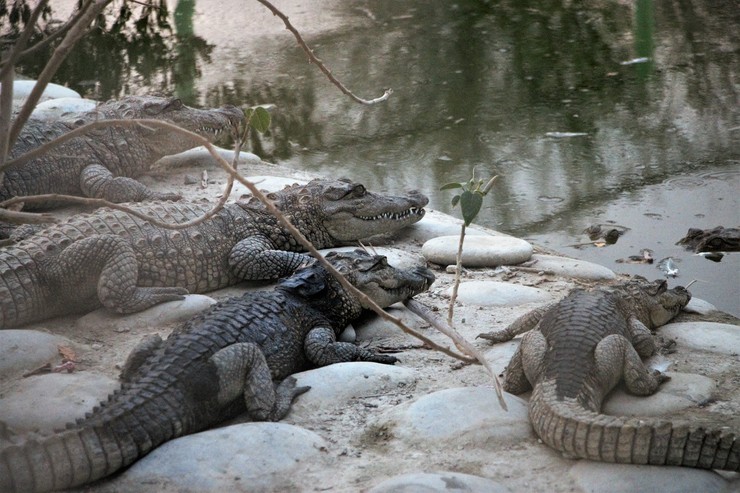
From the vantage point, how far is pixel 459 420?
3.67 m

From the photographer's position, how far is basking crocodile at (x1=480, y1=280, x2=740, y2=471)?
3.28 m

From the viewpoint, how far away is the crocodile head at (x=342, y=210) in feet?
20.4

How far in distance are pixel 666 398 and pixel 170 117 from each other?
16.2 ft

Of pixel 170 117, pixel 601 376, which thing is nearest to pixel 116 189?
pixel 170 117

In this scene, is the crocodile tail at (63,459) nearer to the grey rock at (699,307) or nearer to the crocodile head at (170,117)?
the grey rock at (699,307)

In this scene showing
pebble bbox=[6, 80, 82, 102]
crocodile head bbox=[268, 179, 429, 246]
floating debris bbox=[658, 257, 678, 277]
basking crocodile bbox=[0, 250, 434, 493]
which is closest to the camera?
basking crocodile bbox=[0, 250, 434, 493]

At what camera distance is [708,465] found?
3.26 m

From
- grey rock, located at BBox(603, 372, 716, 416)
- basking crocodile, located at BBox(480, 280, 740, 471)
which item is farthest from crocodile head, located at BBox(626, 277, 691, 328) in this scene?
grey rock, located at BBox(603, 372, 716, 416)

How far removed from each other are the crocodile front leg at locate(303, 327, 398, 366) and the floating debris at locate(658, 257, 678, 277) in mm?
2315

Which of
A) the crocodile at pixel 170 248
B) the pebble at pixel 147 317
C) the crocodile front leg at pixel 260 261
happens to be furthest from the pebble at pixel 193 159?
the pebble at pixel 147 317

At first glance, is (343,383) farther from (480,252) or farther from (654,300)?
(480,252)

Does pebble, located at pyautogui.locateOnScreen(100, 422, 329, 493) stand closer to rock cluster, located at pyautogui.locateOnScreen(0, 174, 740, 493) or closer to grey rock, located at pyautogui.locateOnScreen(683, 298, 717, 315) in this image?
rock cluster, located at pyautogui.locateOnScreen(0, 174, 740, 493)

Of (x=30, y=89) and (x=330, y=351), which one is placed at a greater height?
(x=30, y=89)

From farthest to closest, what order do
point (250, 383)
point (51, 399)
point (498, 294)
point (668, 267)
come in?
point (668, 267), point (498, 294), point (250, 383), point (51, 399)
